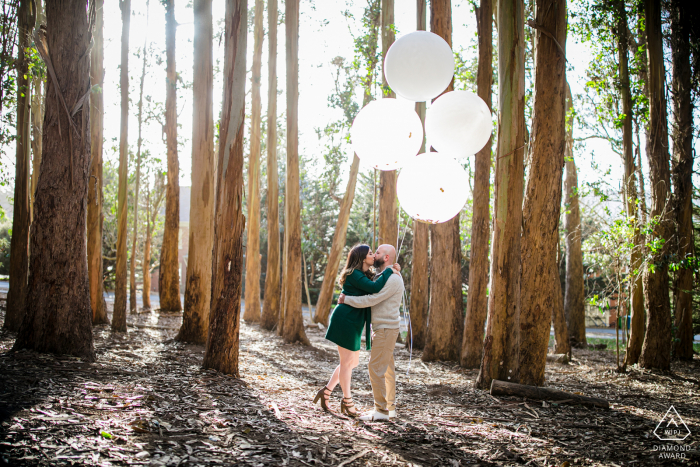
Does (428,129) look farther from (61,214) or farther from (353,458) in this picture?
(61,214)

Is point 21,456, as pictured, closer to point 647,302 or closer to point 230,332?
point 230,332

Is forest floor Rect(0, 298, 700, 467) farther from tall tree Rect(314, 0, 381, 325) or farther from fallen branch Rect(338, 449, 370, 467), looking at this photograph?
tall tree Rect(314, 0, 381, 325)

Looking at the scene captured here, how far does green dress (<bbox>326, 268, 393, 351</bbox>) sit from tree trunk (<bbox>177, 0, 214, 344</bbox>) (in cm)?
366

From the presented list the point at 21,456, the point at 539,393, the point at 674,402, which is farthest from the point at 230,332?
the point at 674,402

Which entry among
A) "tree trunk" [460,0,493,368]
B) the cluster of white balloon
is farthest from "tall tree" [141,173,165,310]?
the cluster of white balloon

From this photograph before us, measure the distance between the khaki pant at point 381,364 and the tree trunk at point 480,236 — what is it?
3388 millimetres

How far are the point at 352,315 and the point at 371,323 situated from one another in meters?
0.19

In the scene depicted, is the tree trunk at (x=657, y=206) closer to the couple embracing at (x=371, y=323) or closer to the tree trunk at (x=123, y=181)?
the couple embracing at (x=371, y=323)

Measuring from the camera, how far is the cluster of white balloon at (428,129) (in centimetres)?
504

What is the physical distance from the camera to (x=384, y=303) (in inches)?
166

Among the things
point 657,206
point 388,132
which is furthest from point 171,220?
point 657,206

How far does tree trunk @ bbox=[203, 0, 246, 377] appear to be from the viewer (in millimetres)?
4922

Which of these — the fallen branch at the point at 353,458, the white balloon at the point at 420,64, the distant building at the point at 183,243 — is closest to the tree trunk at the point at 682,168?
the white balloon at the point at 420,64

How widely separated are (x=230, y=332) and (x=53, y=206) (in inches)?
87.5
